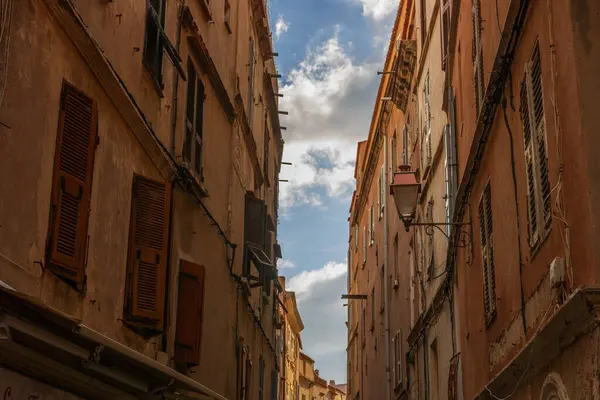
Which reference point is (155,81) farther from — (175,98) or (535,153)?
(535,153)

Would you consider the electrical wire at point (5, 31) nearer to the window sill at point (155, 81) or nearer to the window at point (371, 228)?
the window sill at point (155, 81)

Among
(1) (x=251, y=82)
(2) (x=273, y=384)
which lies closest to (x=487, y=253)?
(1) (x=251, y=82)

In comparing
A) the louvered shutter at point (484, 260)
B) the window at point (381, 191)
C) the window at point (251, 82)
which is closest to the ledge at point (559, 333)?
the louvered shutter at point (484, 260)

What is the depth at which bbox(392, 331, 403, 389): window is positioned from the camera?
25.1 m

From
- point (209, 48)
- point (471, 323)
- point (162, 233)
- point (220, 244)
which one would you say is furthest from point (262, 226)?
point (162, 233)

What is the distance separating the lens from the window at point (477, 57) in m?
12.0

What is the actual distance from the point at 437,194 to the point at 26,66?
1224 cm

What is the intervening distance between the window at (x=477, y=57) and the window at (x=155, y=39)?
164 inches

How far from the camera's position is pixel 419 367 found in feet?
68.3

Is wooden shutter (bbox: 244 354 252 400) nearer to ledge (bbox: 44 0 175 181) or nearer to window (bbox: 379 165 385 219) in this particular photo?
ledge (bbox: 44 0 175 181)

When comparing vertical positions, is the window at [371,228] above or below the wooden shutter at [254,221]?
above

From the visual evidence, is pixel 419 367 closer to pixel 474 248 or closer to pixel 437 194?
pixel 437 194

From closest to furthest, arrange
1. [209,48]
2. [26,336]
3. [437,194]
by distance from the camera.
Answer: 1. [26,336]
2. [209,48]
3. [437,194]

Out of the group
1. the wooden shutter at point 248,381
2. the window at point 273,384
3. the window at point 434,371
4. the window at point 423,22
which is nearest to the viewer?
the window at point 434,371
